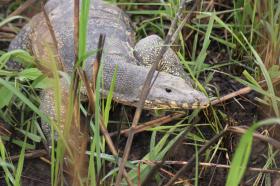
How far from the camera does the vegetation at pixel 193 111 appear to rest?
7.71 feet

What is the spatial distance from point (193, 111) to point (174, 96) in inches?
6.1

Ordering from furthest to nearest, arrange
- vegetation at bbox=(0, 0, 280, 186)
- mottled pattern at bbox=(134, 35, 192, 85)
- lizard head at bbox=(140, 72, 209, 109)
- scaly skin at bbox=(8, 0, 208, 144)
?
1. mottled pattern at bbox=(134, 35, 192, 85)
2. scaly skin at bbox=(8, 0, 208, 144)
3. lizard head at bbox=(140, 72, 209, 109)
4. vegetation at bbox=(0, 0, 280, 186)

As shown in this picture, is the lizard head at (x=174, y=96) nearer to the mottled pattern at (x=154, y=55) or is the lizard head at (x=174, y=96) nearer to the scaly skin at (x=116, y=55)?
the scaly skin at (x=116, y=55)

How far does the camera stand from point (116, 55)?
3262 millimetres

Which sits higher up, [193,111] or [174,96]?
[174,96]

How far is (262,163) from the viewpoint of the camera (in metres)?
2.82

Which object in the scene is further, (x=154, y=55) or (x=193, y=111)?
(x=154, y=55)

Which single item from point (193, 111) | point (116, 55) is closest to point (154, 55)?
point (116, 55)

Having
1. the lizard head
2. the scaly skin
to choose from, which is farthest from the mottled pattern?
the lizard head

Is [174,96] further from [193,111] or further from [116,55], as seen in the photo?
[116,55]

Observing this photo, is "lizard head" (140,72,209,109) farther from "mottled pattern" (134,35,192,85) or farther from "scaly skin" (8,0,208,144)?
"mottled pattern" (134,35,192,85)

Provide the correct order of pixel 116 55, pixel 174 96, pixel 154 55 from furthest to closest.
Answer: pixel 154 55 → pixel 116 55 → pixel 174 96

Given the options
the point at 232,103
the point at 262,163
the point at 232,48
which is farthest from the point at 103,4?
the point at 262,163

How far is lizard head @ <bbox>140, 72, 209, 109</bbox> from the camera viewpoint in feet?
9.11
